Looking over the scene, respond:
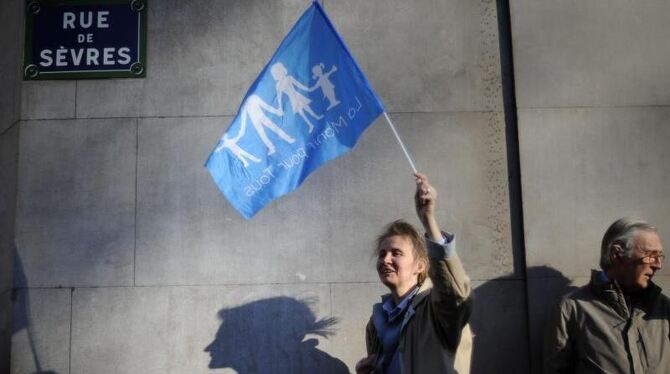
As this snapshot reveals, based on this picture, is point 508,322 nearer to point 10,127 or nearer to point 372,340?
point 372,340

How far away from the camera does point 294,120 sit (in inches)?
209

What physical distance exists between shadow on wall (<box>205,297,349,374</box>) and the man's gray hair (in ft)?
5.74

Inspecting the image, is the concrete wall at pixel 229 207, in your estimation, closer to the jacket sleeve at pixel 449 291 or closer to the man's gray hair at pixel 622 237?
the man's gray hair at pixel 622 237

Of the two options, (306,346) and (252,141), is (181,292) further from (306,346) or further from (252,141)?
(252,141)

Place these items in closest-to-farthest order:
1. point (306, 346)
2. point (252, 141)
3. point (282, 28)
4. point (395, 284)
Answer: point (395, 284) → point (252, 141) → point (306, 346) → point (282, 28)

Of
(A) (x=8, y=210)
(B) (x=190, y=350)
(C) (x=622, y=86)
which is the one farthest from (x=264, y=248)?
(C) (x=622, y=86)

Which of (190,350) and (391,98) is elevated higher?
(391,98)

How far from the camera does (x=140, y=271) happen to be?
640 centimetres

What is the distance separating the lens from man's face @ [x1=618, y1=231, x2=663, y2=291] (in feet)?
18.4

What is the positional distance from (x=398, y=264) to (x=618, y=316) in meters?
1.51

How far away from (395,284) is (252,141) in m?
1.12

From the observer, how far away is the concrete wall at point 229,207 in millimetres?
6281

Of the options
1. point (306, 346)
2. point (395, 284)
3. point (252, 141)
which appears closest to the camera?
point (395, 284)

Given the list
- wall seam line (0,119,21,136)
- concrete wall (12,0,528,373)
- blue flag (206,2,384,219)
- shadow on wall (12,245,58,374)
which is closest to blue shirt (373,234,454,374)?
blue flag (206,2,384,219)
